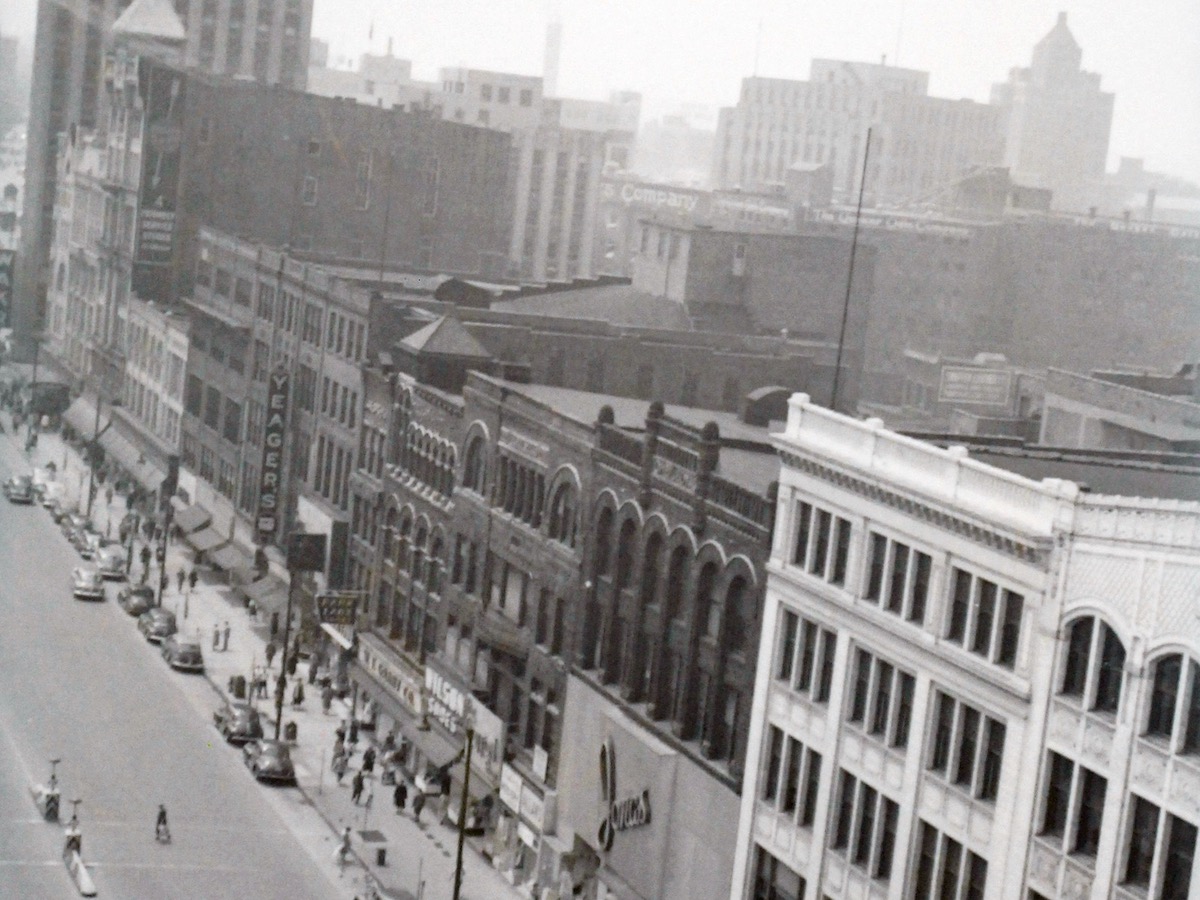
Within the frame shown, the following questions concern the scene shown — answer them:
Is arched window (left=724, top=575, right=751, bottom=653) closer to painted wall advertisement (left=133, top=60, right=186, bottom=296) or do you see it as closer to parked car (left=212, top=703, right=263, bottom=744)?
parked car (left=212, top=703, right=263, bottom=744)

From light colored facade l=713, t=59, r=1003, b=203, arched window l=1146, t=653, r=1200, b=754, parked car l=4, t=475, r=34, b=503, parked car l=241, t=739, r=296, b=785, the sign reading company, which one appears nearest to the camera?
arched window l=1146, t=653, r=1200, b=754

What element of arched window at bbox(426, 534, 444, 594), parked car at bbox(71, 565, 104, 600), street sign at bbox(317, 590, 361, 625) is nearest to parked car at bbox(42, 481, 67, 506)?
parked car at bbox(71, 565, 104, 600)

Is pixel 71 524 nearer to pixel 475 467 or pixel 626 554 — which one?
pixel 475 467

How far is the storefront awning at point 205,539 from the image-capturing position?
7438 cm

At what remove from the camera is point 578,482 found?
46.4 metres

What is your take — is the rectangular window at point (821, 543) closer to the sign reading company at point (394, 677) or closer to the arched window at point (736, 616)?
the arched window at point (736, 616)

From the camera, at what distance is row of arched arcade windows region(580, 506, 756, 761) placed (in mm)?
39594

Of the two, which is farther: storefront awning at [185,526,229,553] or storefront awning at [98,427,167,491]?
storefront awning at [98,427,167,491]

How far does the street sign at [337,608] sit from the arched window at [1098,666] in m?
32.2

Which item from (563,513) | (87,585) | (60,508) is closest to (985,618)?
(563,513)

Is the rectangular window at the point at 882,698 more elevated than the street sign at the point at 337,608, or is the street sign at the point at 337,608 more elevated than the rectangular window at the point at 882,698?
the rectangular window at the point at 882,698

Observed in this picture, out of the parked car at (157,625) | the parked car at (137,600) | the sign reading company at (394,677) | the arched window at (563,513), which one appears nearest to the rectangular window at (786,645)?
the arched window at (563,513)

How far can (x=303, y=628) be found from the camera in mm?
64000

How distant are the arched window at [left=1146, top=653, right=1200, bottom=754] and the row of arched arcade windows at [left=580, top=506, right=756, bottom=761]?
11.2 m
